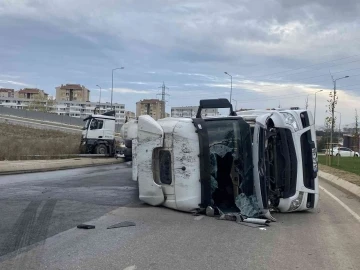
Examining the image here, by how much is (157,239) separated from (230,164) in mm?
2872

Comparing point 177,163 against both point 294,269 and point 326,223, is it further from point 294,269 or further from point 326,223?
point 294,269

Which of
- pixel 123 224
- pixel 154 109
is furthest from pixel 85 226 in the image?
pixel 154 109

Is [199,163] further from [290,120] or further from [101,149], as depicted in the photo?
[101,149]

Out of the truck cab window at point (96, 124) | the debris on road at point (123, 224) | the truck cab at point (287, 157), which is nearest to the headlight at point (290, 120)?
the truck cab at point (287, 157)

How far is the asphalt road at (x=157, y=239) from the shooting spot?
5.71m

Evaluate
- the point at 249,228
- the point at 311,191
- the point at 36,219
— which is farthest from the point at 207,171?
the point at 36,219

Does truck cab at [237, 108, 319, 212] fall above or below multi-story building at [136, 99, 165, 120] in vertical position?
below

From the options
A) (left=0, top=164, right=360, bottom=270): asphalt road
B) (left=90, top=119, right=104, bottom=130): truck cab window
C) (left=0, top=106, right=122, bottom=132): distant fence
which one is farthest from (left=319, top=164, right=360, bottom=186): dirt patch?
(left=0, top=106, right=122, bottom=132): distant fence

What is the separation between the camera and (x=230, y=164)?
363 inches

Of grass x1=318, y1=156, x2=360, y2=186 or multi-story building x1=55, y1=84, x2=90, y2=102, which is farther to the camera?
multi-story building x1=55, y1=84, x2=90, y2=102

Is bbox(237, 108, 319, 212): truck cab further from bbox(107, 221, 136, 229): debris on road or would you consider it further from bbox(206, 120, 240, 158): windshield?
bbox(107, 221, 136, 229): debris on road

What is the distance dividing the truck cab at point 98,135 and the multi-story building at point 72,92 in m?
161

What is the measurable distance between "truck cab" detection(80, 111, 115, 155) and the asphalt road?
18334 millimetres

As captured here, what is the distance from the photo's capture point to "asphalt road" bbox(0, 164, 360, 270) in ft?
18.7
